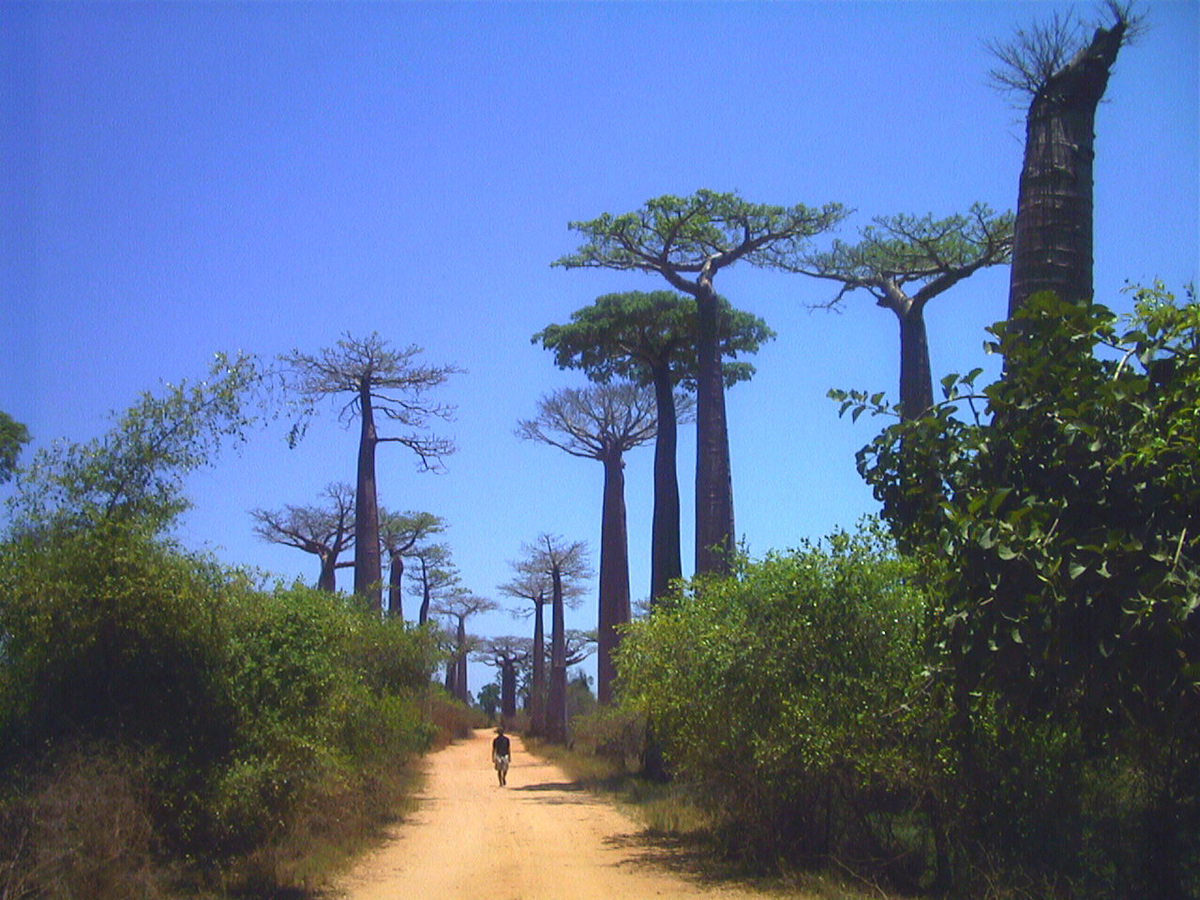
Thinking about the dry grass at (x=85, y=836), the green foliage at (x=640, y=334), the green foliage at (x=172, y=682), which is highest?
the green foliage at (x=640, y=334)

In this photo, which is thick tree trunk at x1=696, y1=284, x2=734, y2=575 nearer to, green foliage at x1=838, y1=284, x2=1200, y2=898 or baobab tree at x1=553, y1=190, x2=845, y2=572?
baobab tree at x1=553, y1=190, x2=845, y2=572

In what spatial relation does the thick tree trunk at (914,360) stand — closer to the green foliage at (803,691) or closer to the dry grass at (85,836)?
the green foliage at (803,691)

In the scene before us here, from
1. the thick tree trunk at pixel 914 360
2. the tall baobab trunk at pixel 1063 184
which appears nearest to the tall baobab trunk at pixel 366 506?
the thick tree trunk at pixel 914 360

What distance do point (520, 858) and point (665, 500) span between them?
1083 centimetres

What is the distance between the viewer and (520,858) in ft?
39.5

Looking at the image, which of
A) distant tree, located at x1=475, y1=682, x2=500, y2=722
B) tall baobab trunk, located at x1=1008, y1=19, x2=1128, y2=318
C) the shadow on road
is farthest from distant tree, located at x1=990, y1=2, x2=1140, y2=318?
distant tree, located at x1=475, y1=682, x2=500, y2=722

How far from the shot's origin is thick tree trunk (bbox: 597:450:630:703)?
2750 centimetres

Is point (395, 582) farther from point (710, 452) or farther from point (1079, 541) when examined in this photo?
point (1079, 541)

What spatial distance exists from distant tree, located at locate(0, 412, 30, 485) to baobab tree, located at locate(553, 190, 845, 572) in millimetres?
9426

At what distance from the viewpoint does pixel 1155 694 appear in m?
5.64

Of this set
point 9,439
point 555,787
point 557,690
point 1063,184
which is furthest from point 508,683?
point 1063,184

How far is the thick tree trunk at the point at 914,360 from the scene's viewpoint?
16.7 meters

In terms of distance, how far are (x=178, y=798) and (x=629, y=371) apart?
15928 millimetres

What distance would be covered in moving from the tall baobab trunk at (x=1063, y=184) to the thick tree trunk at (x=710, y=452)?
34.0ft
